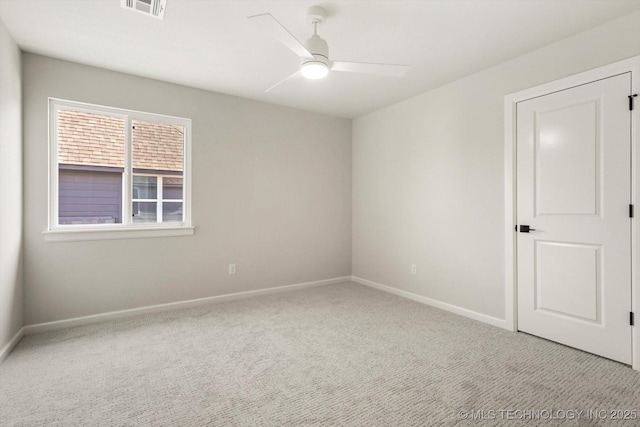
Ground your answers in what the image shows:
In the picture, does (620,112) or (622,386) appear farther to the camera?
(620,112)

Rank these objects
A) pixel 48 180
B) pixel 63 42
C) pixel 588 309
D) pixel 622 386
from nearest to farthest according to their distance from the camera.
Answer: pixel 622 386, pixel 588 309, pixel 63 42, pixel 48 180

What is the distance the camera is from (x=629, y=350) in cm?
236

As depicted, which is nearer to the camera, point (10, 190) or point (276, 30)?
point (276, 30)

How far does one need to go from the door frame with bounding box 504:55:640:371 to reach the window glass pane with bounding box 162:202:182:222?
3.58m

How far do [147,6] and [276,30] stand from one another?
3.67 feet


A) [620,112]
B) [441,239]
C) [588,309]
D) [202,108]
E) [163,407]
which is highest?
[202,108]

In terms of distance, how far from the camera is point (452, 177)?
365cm

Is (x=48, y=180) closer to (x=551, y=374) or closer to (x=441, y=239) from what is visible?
(x=441, y=239)

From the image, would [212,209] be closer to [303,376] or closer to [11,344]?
[11,344]

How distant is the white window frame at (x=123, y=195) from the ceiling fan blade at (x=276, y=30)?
2243 millimetres

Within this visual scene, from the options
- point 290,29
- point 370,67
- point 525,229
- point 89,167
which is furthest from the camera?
point 89,167

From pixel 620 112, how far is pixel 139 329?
450 centimetres

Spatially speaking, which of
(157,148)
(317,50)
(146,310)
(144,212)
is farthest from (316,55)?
(146,310)


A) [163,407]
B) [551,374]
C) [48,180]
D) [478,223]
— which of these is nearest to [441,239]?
[478,223]
